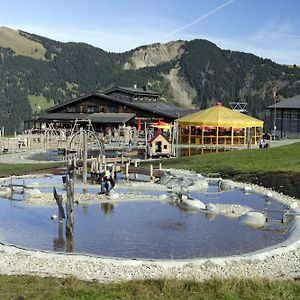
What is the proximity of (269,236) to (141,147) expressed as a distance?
3861 centimetres

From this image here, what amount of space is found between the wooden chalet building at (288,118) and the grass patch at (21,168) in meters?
47.0

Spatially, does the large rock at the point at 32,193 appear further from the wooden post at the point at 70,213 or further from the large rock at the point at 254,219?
the large rock at the point at 254,219

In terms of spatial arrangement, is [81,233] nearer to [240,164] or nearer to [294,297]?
[294,297]

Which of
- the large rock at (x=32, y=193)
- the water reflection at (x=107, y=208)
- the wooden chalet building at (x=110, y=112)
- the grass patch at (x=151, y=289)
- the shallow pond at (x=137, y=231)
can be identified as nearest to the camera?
the grass patch at (x=151, y=289)

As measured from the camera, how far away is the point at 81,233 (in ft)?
67.7

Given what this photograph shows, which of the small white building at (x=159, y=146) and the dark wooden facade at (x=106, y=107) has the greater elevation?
the dark wooden facade at (x=106, y=107)

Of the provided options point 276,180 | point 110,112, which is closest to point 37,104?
point 110,112

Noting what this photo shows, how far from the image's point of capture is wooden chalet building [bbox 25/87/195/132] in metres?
81.7

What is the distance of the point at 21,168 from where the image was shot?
3978cm

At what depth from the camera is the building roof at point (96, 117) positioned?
80.0 metres

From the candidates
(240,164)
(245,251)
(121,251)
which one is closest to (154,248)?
(121,251)

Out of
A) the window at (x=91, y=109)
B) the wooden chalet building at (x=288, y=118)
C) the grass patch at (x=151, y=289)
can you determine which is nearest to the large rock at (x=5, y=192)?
the grass patch at (x=151, y=289)

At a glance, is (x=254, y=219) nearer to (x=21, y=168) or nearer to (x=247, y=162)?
(x=247, y=162)

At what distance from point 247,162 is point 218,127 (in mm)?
21480
